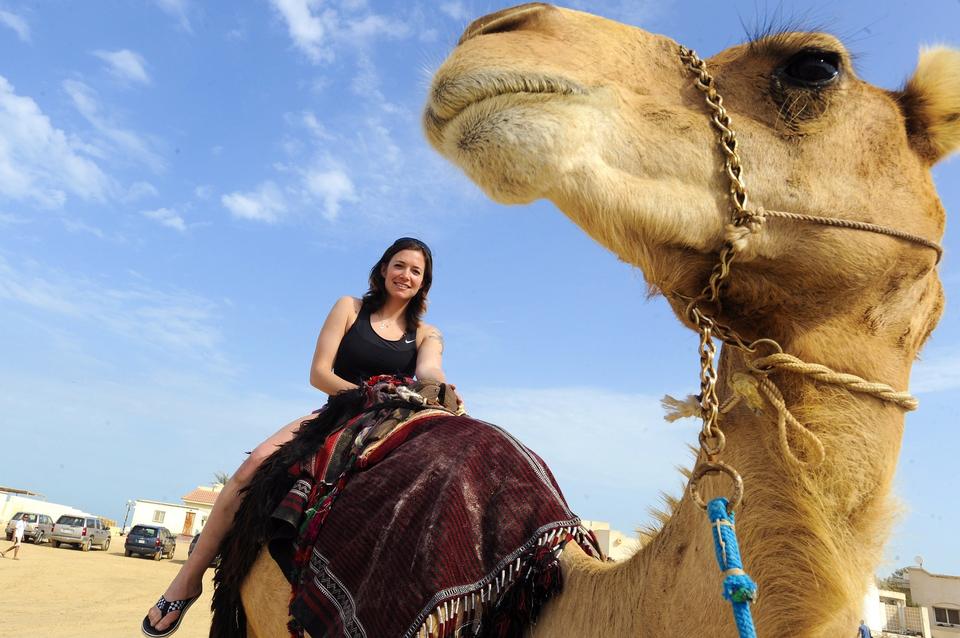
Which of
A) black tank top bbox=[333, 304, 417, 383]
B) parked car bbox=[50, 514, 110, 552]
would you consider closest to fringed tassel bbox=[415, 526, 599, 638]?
black tank top bbox=[333, 304, 417, 383]

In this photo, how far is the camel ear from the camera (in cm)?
217

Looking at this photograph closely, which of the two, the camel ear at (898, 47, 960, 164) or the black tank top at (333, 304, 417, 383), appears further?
the black tank top at (333, 304, 417, 383)

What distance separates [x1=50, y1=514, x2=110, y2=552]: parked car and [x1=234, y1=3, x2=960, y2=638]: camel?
35.0 metres

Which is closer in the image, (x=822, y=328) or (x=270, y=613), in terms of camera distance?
(x=822, y=328)

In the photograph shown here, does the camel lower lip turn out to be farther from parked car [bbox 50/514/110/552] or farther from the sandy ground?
parked car [bbox 50/514/110/552]

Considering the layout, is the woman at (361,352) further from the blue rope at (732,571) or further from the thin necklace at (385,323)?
the blue rope at (732,571)

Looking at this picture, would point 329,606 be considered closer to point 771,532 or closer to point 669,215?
point 771,532

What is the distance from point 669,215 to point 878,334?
2.16 feet

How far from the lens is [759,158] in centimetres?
193

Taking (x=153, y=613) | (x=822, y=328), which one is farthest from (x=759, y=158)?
(x=153, y=613)

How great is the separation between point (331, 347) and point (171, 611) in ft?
5.00

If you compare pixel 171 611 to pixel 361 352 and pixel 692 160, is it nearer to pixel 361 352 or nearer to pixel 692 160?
pixel 361 352

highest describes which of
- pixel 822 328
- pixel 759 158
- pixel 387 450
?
pixel 759 158

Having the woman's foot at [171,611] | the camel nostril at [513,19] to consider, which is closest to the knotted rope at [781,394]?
the camel nostril at [513,19]
